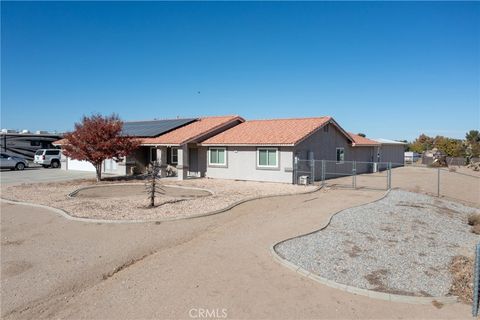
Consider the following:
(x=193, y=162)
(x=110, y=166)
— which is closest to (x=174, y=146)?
(x=193, y=162)

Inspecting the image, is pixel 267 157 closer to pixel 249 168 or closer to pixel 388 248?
pixel 249 168

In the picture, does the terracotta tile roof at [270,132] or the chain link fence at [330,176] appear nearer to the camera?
the chain link fence at [330,176]

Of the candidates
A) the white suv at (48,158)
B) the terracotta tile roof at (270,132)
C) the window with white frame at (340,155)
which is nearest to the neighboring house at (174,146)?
the terracotta tile roof at (270,132)

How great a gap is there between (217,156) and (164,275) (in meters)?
18.3

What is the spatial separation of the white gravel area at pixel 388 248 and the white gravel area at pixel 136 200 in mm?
4802

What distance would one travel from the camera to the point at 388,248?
848cm

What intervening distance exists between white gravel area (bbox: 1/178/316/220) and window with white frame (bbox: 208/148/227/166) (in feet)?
11.7

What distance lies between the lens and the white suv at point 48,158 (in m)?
35.4

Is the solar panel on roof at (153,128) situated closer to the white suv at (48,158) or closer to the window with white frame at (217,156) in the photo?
the window with white frame at (217,156)

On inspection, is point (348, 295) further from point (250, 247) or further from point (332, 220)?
point (332, 220)

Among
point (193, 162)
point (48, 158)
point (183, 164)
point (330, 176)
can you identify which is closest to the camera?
point (183, 164)

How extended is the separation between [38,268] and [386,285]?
695 centimetres

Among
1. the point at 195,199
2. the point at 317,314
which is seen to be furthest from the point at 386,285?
the point at 195,199

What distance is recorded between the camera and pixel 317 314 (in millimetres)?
5203
